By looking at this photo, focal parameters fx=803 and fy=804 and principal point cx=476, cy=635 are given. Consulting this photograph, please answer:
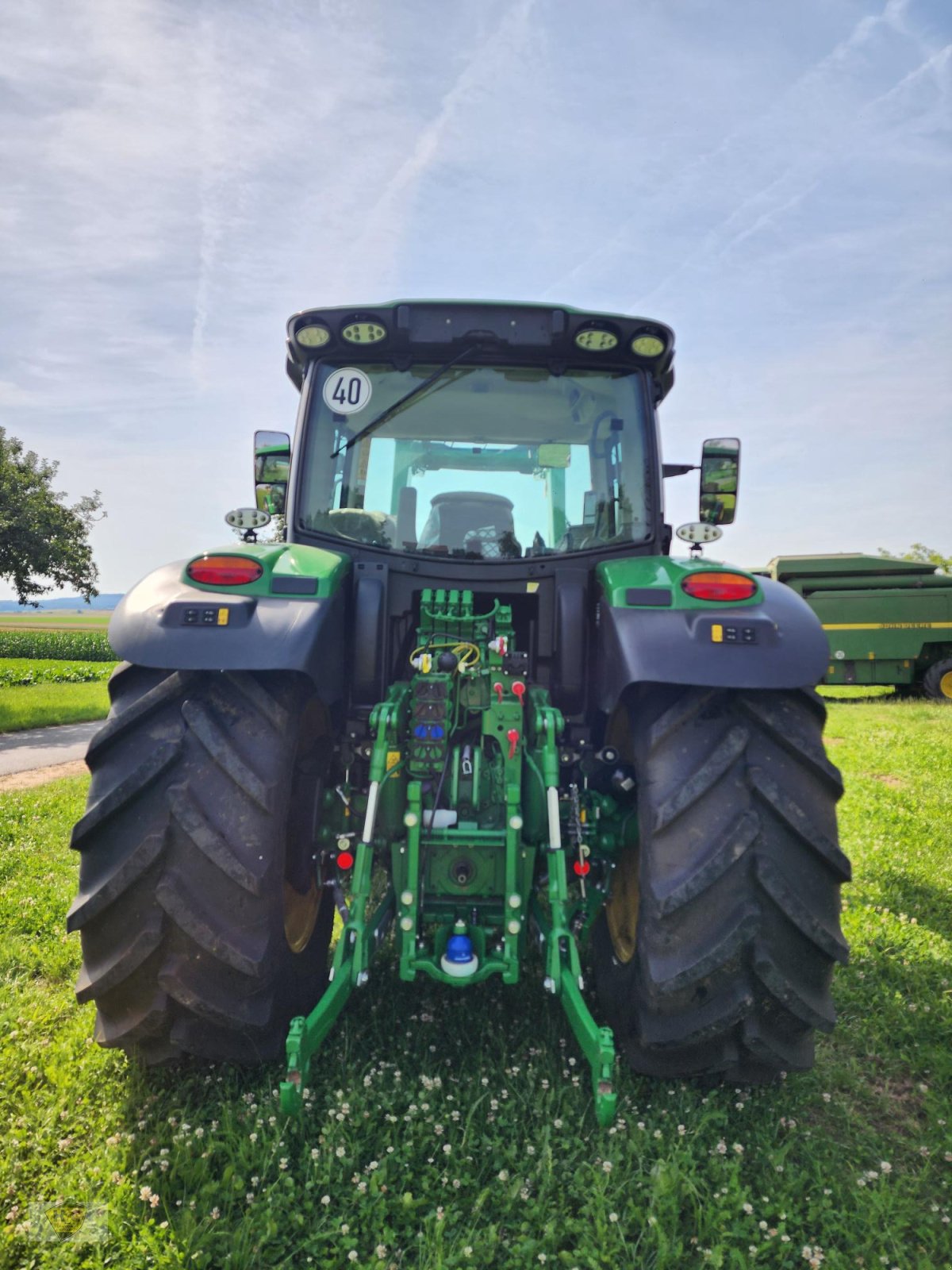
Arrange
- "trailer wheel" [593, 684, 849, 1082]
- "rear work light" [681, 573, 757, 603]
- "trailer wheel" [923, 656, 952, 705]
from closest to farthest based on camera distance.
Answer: "trailer wheel" [593, 684, 849, 1082] < "rear work light" [681, 573, 757, 603] < "trailer wheel" [923, 656, 952, 705]

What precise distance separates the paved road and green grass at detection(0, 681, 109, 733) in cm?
18

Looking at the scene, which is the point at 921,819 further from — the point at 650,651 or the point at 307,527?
the point at 307,527

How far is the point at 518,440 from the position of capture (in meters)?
3.28

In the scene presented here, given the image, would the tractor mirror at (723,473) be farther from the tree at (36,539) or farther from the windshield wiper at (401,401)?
the tree at (36,539)

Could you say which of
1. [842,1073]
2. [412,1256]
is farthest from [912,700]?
[412,1256]

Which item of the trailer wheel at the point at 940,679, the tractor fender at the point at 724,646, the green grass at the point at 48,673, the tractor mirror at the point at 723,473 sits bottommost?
the green grass at the point at 48,673

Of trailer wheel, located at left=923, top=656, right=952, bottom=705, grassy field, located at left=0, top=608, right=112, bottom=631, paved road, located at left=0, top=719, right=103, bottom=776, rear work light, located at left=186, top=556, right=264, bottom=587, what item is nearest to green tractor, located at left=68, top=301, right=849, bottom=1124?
rear work light, located at left=186, top=556, right=264, bottom=587

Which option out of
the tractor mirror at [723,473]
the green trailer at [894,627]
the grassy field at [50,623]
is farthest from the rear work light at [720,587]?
the grassy field at [50,623]

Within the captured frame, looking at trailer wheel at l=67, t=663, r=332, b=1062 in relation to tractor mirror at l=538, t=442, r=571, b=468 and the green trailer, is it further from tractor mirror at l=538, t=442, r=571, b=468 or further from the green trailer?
the green trailer

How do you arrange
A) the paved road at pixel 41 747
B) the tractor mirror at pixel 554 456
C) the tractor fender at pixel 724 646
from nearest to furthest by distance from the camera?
the tractor fender at pixel 724 646
the tractor mirror at pixel 554 456
the paved road at pixel 41 747

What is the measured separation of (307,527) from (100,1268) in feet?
7.62

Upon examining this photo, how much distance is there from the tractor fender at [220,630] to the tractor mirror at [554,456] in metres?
1.19

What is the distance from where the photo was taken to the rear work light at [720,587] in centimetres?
248

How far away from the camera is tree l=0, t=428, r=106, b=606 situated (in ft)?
73.0
